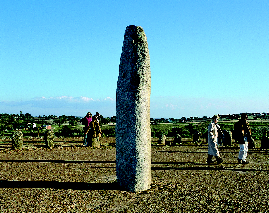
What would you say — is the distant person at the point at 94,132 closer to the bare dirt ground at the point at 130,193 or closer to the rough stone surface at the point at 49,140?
the rough stone surface at the point at 49,140

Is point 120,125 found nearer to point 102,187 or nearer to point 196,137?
point 102,187

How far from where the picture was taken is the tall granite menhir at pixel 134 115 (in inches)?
291

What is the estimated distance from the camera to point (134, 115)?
24.2 ft

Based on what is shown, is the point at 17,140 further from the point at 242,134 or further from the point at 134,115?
the point at 242,134

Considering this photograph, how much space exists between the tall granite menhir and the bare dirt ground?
500 mm

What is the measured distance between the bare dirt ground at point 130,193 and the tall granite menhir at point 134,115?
50 centimetres

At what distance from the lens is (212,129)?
1198 cm

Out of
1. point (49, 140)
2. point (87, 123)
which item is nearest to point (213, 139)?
point (87, 123)

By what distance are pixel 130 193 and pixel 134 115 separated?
207 centimetres

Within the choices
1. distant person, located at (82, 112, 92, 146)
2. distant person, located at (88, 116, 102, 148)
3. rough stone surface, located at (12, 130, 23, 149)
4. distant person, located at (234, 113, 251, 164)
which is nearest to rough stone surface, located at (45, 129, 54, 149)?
rough stone surface, located at (12, 130, 23, 149)

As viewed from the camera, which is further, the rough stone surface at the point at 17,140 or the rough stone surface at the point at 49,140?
the rough stone surface at the point at 49,140

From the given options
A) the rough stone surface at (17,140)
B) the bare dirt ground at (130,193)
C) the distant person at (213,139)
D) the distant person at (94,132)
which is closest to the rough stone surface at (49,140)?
the rough stone surface at (17,140)

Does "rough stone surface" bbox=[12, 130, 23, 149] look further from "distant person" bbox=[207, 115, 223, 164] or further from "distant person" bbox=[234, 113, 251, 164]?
"distant person" bbox=[234, 113, 251, 164]

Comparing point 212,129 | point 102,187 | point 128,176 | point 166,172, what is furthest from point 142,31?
point 212,129
